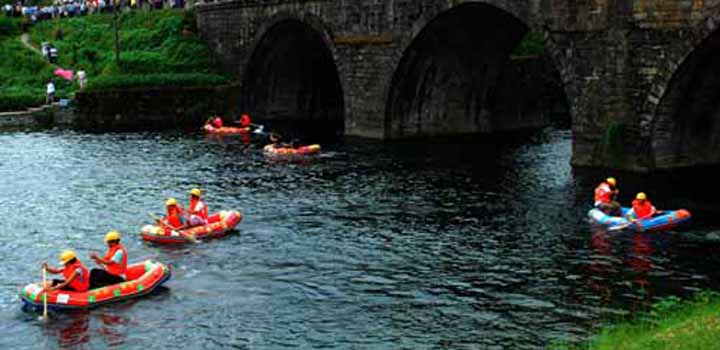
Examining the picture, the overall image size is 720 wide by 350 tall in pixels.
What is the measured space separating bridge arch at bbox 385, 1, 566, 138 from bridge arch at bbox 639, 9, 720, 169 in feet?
40.2

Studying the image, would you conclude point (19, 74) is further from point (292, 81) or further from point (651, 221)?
point (651, 221)

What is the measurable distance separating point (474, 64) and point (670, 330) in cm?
3561

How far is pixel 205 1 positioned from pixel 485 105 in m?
29.3

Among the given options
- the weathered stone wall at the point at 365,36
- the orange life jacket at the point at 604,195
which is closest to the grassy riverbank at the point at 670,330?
the orange life jacket at the point at 604,195

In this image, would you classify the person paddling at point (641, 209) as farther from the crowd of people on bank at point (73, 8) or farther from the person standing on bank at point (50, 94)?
the crowd of people on bank at point (73, 8)

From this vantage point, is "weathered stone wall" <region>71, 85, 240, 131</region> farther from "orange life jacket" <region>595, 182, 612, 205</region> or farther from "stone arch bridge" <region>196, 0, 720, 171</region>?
"orange life jacket" <region>595, 182, 612, 205</region>

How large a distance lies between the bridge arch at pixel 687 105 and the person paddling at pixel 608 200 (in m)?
5.87

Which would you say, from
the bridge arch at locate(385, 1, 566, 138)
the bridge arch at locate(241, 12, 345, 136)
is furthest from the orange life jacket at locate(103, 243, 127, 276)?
the bridge arch at locate(241, 12, 345, 136)

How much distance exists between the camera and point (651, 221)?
3088 centimetres

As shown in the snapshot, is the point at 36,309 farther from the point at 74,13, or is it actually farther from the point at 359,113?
the point at 74,13

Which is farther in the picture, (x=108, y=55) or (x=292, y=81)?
(x=108, y=55)

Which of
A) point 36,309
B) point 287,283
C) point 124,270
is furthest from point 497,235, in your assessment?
point 36,309

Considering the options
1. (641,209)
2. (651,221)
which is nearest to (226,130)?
(641,209)

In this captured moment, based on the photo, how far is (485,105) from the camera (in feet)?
184
